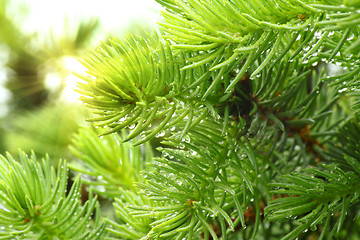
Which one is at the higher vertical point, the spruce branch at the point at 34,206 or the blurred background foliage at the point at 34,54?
the blurred background foliage at the point at 34,54

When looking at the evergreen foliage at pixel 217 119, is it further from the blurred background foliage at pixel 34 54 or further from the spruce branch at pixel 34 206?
the blurred background foliage at pixel 34 54

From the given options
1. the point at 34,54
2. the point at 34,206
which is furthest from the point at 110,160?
the point at 34,54

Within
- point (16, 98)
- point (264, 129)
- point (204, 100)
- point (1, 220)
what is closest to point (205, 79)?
point (204, 100)

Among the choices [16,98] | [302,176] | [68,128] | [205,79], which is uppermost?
[16,98]

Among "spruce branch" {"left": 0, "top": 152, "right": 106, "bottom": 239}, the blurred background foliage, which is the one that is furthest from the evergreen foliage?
the blurred background foliage

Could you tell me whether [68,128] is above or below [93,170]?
above

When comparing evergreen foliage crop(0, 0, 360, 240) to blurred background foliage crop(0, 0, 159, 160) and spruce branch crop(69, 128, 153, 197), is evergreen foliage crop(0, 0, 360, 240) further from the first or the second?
blurred background foliage crop(0, 0, 159, 160)

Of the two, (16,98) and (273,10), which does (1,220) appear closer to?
(273,10)

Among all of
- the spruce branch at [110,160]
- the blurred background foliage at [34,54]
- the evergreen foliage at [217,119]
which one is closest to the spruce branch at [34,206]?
the evergreen foliage at [217,119]
